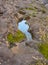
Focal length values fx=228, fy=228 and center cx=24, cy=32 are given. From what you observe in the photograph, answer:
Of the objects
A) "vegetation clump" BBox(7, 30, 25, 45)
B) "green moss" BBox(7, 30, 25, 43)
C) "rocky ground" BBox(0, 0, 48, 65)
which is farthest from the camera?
"green moss" BBox(7, 30, 25, 43)

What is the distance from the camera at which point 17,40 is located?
880 inches

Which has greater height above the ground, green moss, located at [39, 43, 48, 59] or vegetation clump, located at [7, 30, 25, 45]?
vegetation clump, located at [7, 30, 25, 45]

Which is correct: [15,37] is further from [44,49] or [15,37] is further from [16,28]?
[44,49]

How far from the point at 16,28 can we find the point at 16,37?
2.10 metres

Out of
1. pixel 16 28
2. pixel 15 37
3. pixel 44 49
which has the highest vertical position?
pixel 16 28

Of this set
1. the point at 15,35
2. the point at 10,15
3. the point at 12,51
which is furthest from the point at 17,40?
the point at 10,15

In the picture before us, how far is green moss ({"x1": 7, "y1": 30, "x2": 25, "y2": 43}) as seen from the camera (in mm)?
21906

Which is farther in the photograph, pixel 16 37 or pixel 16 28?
pixel 16 28

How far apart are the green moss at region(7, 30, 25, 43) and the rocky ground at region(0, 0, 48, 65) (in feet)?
1.46

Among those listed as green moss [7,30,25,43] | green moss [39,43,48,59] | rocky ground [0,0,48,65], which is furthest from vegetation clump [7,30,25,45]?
green moss [39,43,48,59]

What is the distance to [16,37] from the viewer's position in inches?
910

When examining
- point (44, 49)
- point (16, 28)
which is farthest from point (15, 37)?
point (44, 49)

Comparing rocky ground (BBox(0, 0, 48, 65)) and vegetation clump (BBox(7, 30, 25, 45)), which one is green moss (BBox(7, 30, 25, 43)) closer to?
vegetation clump (BBox(7, 30, 25, 45))

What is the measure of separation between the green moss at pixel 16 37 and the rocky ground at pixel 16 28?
1.46ft
